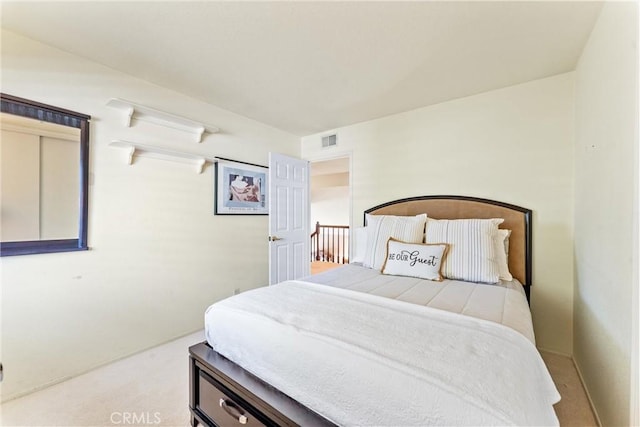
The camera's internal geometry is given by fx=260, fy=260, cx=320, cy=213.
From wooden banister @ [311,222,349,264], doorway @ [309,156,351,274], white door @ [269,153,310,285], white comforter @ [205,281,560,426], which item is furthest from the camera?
wooden banister @ [311,222,349,264]

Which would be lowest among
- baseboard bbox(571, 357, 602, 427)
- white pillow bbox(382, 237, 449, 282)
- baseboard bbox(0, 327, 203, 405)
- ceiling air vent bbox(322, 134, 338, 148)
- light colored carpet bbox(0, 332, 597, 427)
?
light colored carpet bbox(0, 332, 597, 427)

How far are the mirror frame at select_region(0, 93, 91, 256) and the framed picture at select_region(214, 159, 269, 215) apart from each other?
1090 millimetres

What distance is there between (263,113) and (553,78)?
275 centimetres

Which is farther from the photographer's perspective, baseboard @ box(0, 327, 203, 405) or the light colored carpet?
baseboard @ box(0, 327, 203, 405)

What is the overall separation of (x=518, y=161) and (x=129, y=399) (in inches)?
138

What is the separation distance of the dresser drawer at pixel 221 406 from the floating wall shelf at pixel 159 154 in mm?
1873

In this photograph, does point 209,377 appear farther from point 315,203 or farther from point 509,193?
point 315,203

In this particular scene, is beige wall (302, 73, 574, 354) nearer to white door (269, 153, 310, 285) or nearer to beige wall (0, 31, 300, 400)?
white door (269, 153, 310, 285)

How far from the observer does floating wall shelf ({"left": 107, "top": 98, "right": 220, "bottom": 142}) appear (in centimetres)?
212

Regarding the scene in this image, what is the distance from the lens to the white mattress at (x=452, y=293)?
4.28ft

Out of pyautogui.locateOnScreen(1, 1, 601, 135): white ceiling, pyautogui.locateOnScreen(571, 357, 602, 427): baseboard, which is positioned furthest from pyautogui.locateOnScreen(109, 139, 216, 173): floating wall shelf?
pyautogui.locateOnScreen(571, 357, 602, 427): baseboard

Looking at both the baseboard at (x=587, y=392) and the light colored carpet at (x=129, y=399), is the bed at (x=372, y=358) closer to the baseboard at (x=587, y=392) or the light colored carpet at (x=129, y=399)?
the light colored carpet at (x=129, y=399)

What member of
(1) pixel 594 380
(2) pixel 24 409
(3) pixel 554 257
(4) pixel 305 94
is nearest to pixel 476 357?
(1) pixel 594 380

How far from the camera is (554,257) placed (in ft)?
7.22
